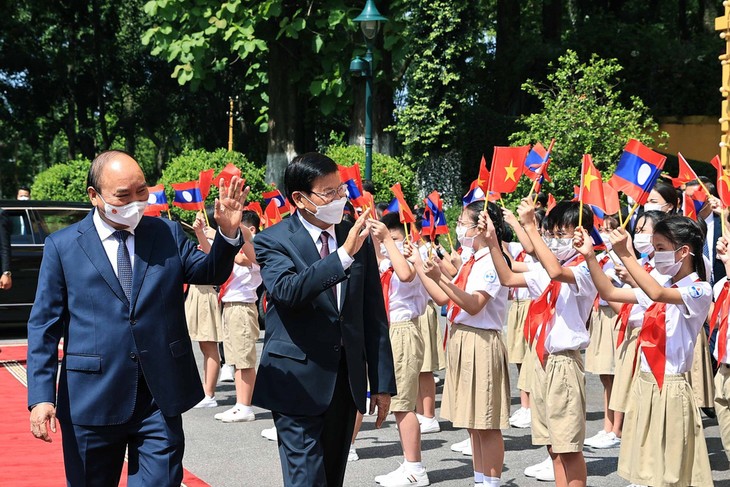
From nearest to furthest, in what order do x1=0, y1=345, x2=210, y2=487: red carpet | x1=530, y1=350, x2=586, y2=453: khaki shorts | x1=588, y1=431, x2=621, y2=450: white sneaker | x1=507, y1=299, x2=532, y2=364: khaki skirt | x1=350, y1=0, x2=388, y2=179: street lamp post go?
x1=530, y1=350, x2=586, y2=453: khaki shorts
x1=0, y1=345, x2=210, y2=487: red carpet
x1=588, y1=431, x2=621, y2=450: white sneaker
x1=507, y1=299, x2=532, y2=364: khaki skirt
x1=350, y1=0, x2=388, y2=179: street lamp post

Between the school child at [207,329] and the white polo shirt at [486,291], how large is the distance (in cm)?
370

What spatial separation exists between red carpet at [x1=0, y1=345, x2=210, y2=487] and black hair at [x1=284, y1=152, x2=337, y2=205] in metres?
2.80

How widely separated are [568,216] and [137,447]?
2.92 metres

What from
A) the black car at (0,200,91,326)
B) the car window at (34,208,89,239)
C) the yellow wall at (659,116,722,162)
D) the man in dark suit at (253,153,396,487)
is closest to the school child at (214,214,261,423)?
the man in dark suit at (253,153,396,487)

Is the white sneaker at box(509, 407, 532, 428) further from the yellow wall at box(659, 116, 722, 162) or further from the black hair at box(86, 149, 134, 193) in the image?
the yellow wall at box(659, 116, 722, 162)

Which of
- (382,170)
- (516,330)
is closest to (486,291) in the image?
(516,330)

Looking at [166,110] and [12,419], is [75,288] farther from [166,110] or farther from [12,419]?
[166,110]

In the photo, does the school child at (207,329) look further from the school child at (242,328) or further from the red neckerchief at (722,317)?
the red neckerchief at (722,317)

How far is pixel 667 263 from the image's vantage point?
5.40 meters

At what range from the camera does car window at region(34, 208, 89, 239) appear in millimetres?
14477

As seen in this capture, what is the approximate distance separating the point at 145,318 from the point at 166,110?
100ft

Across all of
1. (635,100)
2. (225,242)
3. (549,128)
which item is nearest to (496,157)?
(225,242)

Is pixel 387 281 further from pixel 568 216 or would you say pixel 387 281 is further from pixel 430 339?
pixel 568 216

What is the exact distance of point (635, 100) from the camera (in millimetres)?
17812
